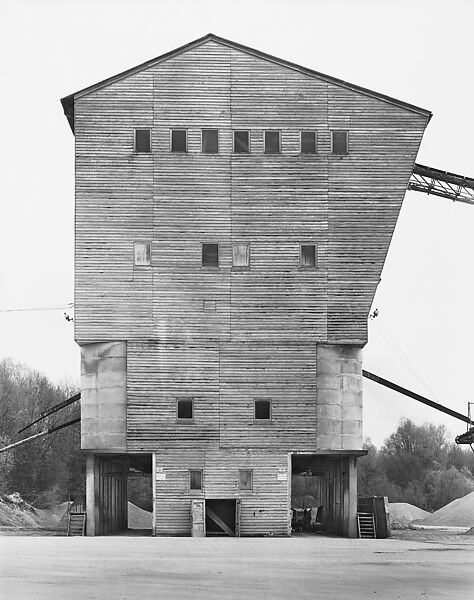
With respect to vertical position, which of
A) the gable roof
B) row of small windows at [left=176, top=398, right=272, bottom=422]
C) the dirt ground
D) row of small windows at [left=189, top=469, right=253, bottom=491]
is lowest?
the dirt ground

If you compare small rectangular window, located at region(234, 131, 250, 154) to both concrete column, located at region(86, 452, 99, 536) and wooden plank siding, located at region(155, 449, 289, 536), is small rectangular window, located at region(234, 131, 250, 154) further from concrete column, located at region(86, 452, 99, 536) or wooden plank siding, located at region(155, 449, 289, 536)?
concrete column, located at region(86, 452, 99, 536)

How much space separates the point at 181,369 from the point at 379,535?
442 inches

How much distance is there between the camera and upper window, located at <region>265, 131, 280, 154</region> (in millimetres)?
54656

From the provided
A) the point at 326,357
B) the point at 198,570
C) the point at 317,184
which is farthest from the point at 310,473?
the point at 198,570

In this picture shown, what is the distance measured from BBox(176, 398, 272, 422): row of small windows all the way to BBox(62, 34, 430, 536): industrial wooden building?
6 cm

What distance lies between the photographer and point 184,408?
53.7 m

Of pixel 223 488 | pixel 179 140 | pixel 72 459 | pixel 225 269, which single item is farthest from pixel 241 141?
pixel 72 459

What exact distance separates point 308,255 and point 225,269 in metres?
3.53

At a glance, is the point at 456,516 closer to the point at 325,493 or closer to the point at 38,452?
the point at 325,493

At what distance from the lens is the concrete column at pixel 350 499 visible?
5503cm

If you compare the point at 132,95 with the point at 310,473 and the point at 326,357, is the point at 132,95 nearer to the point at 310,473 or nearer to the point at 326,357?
the point at 326,357

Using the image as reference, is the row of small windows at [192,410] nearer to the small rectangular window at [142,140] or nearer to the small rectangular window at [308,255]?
the small rectangular window at [308,255]

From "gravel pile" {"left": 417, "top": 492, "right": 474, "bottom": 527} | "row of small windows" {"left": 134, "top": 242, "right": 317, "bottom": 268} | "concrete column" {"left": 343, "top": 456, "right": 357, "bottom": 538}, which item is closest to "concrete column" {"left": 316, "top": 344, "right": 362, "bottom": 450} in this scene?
"concrete column" {"left": 343, "top": 456, "right": 357, "bottom": 538}

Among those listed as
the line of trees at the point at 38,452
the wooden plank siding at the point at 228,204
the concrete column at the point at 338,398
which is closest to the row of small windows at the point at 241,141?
the wooden plank siding at the point at 228,204
